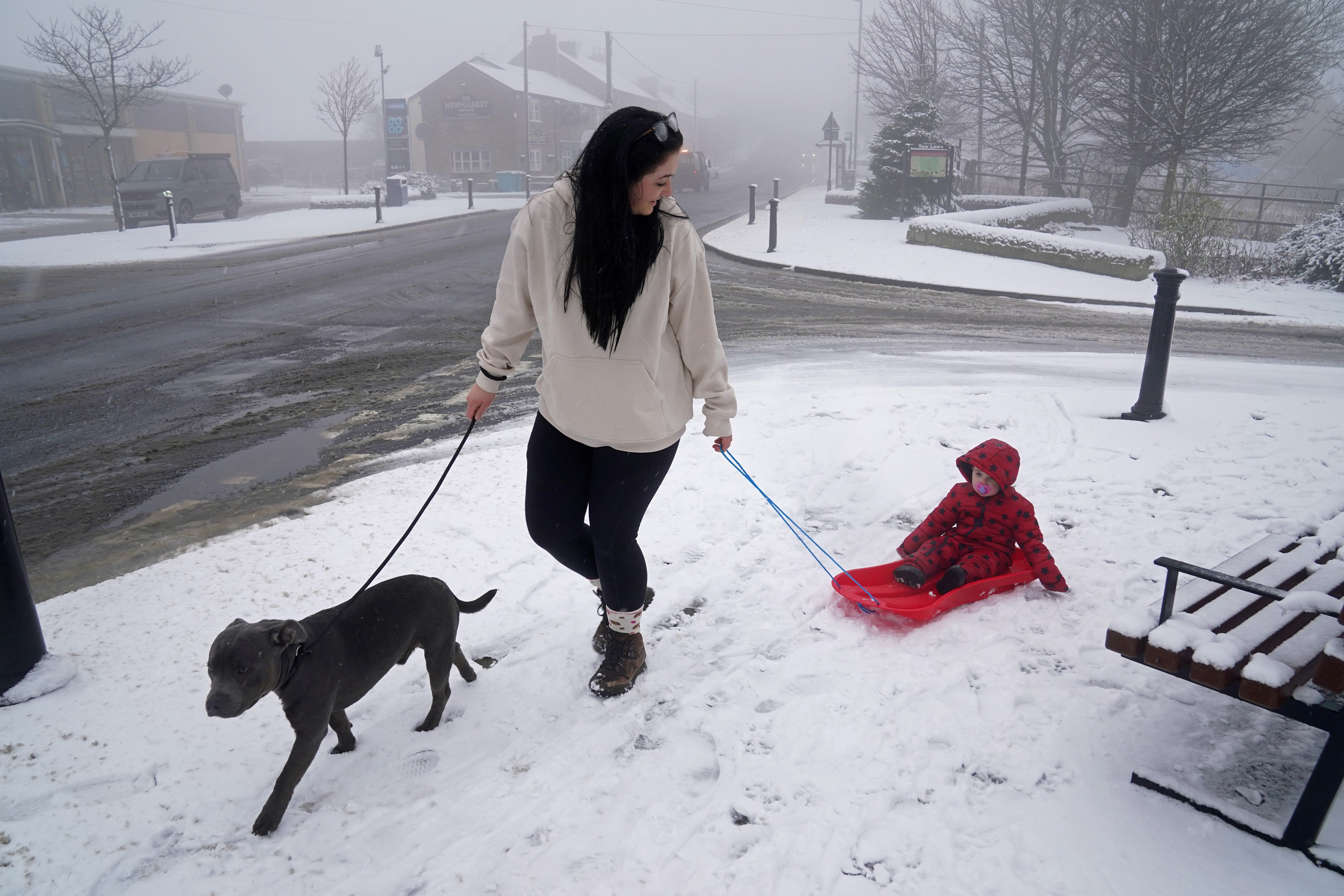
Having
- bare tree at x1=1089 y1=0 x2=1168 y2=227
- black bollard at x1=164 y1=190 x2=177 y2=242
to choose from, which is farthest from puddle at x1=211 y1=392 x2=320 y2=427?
bare tree at x1=1089 y1=0 x2=1168 y2=227

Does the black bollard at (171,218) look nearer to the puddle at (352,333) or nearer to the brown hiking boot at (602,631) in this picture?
the puddle at (352,333)

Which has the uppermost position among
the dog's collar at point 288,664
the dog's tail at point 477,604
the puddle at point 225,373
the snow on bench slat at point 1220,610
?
the snow on bench slat at point 1220,610

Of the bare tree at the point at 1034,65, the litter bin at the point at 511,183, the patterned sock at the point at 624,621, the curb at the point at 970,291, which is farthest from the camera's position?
the litter bin at the point at 511,183

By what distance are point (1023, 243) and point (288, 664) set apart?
50.5ft

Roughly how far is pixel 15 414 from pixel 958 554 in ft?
21.5

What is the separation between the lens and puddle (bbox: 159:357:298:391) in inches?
271

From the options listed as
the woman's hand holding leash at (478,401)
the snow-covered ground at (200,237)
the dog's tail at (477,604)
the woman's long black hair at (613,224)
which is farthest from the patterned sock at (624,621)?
the snow-covered ground at (200,237)

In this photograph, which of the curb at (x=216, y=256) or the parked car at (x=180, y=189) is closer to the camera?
the curb at (x=216, y=256)

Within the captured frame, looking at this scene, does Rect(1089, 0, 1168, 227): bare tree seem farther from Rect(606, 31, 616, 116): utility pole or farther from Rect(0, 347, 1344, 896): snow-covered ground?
Rect(606, 31, 616, 116): utility pole

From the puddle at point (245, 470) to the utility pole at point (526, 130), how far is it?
28.9 meters

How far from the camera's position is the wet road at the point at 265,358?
15.0 feet

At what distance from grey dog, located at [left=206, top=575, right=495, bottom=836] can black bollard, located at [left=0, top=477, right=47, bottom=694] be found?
3.02 ft

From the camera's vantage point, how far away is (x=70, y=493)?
15.4ft

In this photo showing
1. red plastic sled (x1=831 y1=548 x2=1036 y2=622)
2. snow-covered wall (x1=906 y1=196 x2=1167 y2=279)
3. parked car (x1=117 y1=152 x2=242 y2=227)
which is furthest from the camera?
parked car (x1=117 y1=152 x2=242 y2=227)
